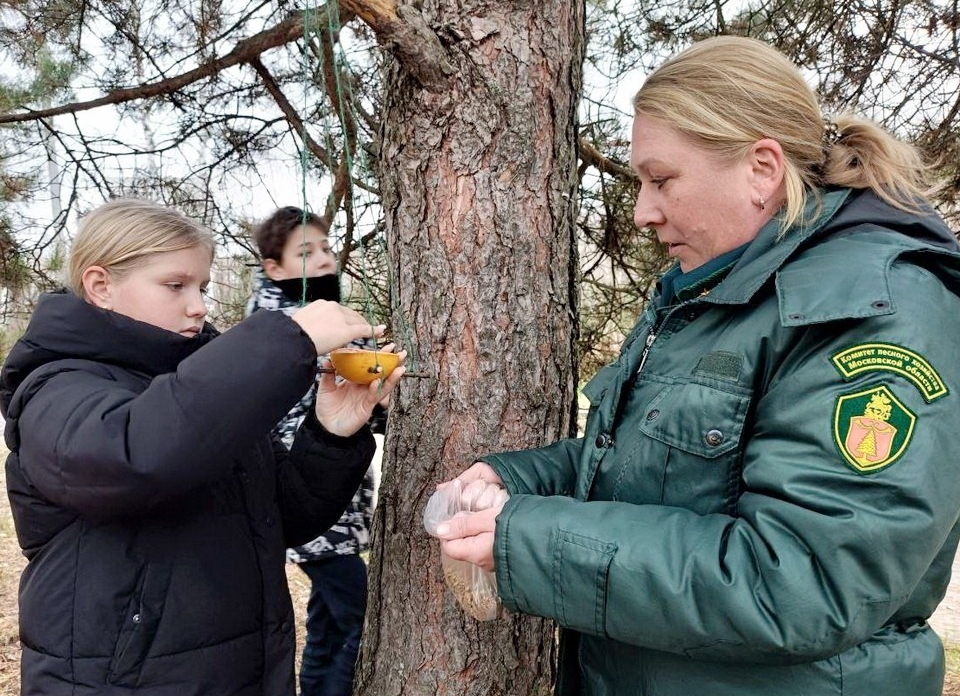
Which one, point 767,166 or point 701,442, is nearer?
point 701,442

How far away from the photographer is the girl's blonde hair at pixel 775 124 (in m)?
1.11

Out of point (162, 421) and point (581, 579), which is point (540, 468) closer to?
point (581, 579)

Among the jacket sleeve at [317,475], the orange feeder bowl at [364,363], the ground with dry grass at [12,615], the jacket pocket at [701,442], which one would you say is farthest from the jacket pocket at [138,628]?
the ground with dry grass at [12,615]

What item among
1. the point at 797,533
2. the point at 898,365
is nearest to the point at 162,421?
the point at 797,533

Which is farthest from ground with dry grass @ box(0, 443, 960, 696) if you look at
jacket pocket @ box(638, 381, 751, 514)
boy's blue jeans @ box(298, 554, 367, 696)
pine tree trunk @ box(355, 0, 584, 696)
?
jacket pocket @ box(638, 381, 751, 514)

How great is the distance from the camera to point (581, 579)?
971mm

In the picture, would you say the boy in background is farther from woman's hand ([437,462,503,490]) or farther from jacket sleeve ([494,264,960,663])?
jacket sleeve ([494,264,960,663])

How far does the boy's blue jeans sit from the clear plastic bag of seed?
1181 millimetres

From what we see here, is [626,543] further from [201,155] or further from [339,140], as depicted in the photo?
[201,155]

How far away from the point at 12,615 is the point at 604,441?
414 centimetres

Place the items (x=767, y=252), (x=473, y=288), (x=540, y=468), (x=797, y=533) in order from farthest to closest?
1. (x=473, y=288)
2. (x=540, y=468)
3. (x=767, y=252)
4. (x=797, y=533)

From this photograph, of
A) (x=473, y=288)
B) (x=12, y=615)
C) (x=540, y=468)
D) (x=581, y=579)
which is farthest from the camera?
(x=12, y=615)

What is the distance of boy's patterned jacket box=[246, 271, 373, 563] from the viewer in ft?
7.68

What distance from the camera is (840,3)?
3250 mm
